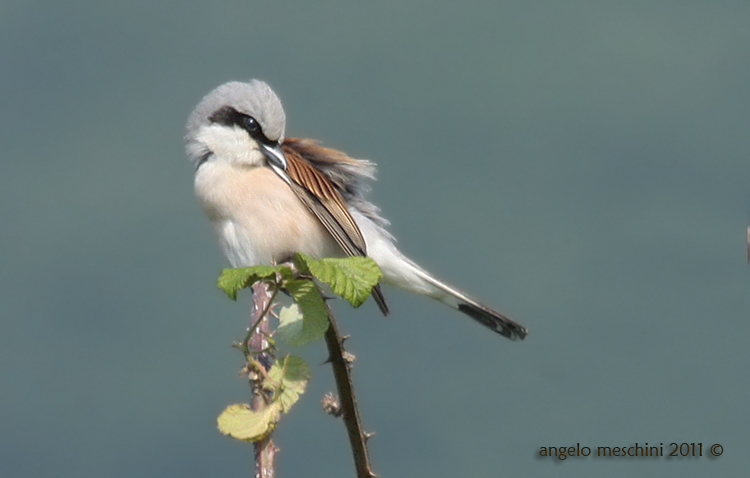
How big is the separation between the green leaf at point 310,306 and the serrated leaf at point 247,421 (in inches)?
9.1

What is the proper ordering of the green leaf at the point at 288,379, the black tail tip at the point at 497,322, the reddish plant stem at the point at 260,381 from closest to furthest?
the reddish plant stem at the point at 260,381, the green leaf at the point at 288,379, the black tail tip at the point at 497,322

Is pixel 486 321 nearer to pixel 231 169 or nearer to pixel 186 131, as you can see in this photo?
pixel 231 169

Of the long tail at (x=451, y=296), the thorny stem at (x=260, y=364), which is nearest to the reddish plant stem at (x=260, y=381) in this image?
the thorny stem at (x=260, y=364)

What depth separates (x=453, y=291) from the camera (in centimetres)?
492

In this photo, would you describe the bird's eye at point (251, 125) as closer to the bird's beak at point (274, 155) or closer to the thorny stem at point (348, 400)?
the bird's beak at point (274, 155)

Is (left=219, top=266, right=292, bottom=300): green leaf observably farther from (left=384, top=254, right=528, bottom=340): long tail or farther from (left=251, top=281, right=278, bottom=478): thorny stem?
(left=384, top=254, right=528, bottom=340): long tail

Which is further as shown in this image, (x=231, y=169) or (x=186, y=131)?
(x=186, y=131)

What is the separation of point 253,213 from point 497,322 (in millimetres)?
1506

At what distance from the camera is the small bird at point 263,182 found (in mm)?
4543

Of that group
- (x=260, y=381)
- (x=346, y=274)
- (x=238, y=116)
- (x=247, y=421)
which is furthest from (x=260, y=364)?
(x=238, y=116)

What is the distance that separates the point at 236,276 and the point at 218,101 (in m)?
2.50

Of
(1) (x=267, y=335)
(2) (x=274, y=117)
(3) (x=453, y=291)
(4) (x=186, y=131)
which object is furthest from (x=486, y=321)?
(1) (x=267, y=335)

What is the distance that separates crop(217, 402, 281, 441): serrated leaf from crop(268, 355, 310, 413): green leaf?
0.03 m

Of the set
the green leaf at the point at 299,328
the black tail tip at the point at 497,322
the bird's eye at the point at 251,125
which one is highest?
the bird's eye at the point at 251,125
